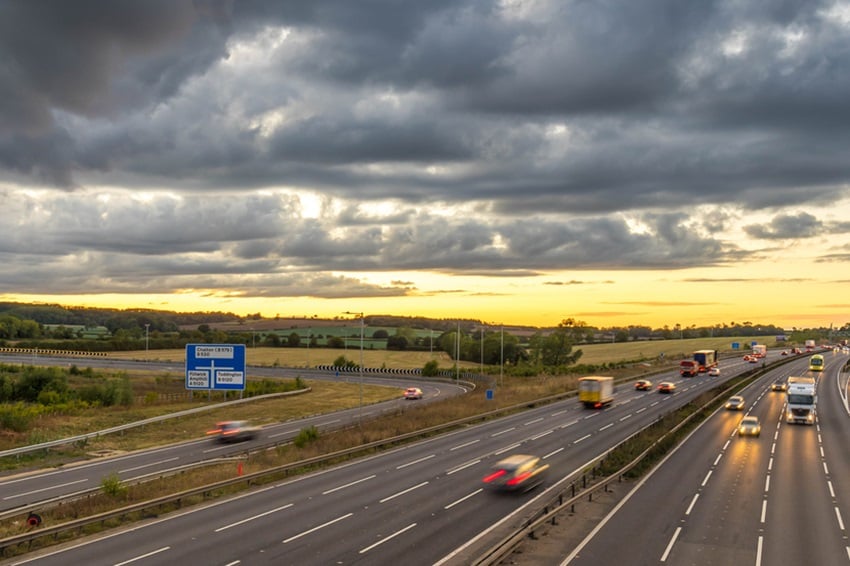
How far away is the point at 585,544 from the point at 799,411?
48.1 meters

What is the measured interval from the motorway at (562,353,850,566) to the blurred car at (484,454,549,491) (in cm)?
489

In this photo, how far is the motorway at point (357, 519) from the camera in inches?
1021

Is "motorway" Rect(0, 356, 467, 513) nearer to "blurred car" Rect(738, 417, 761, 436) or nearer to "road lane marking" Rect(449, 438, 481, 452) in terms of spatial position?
"road lane marking" Rect(449, 438, 481, 452)

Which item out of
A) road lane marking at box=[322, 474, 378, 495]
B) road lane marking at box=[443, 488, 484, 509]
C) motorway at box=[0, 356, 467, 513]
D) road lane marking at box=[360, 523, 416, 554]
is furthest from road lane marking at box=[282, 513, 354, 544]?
motorway at box=[0, 356, 467, 513]

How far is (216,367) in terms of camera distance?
225ft

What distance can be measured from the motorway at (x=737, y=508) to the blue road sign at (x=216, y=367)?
132ft

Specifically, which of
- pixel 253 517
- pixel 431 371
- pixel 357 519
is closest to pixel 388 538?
pixel 357 519

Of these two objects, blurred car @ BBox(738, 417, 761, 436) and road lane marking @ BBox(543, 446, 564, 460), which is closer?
road lane marking @ BBox(543, 446, 564, 460)

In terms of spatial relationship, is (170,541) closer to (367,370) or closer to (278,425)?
(278,425)

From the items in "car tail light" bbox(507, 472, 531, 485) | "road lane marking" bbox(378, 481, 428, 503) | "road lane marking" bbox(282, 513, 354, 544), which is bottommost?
"road lane marking" bbox(378, 481, 428, 503)

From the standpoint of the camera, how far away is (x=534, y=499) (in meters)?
35.8

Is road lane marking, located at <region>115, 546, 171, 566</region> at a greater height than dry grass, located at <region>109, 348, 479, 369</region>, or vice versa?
road lane marking, located at <region>115, 546, 171, 566</region>

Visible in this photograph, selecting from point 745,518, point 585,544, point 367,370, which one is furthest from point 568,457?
point 367,370

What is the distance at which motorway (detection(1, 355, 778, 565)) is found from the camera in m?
25.9
